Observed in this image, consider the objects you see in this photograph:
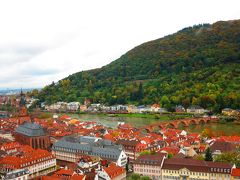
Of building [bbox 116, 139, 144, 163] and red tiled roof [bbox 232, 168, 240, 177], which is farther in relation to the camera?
building [bbox 116, 139, 144, 163]

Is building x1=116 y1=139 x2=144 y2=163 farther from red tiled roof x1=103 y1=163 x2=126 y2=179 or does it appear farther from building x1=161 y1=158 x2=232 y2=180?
building x1=161 y1=158 x2=232 y2=180

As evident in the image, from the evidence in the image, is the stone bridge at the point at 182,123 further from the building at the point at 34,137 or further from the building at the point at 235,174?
the building at the point at 235,174

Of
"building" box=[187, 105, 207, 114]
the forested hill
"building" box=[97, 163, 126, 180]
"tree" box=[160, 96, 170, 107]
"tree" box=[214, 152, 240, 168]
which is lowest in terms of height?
"building" box=[97, 163, 126, 180]

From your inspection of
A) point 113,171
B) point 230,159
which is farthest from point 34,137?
point 230,159

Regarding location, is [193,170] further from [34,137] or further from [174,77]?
[174,77]

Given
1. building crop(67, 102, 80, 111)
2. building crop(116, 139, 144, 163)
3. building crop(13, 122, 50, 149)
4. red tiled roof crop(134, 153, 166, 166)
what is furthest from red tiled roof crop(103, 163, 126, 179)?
building crop(67, 102, 80, 111)

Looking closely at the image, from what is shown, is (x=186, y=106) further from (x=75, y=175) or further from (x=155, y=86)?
(x=75, y=175)
